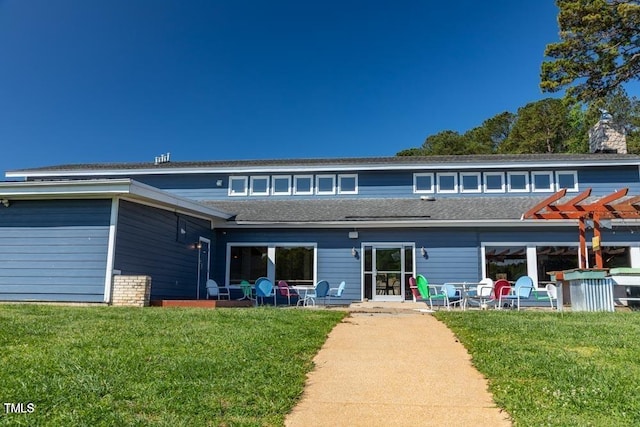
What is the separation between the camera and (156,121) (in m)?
30.6

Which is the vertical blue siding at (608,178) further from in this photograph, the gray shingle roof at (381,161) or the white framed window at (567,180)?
the gray shingle roof at (381,161)

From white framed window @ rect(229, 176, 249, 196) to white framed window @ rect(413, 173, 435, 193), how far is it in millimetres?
6222

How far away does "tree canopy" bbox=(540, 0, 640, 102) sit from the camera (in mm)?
18656

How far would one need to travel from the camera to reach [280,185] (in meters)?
18.0

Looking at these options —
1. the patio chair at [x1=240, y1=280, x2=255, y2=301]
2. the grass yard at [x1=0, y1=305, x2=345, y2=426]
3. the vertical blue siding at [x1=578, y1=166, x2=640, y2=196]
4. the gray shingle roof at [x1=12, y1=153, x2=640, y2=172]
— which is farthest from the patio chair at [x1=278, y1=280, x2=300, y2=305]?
the vertical blue siding at [x1=578, y1=166, x2=640, y2=196]

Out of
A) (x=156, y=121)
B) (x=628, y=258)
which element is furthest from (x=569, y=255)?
(x=156, y=121)

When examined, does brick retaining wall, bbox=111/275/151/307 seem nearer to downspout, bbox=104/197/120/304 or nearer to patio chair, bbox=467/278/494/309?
downspout, bbox=104/197/120/304

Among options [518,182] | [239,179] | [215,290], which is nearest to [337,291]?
[215,290]

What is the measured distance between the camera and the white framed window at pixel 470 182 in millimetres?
17016

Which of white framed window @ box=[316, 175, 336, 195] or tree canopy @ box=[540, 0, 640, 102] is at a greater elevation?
tree canopy @ box=[540, 0, 640, 102]

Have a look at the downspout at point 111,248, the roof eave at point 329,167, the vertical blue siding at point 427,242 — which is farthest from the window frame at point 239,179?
the downspout at point 111,248

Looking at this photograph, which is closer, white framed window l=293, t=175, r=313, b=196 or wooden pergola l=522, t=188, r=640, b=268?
wooden pergola l=522, t=188, r=640, b=268

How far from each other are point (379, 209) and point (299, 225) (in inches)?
111

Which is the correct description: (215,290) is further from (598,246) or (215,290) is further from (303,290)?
(598,246)
